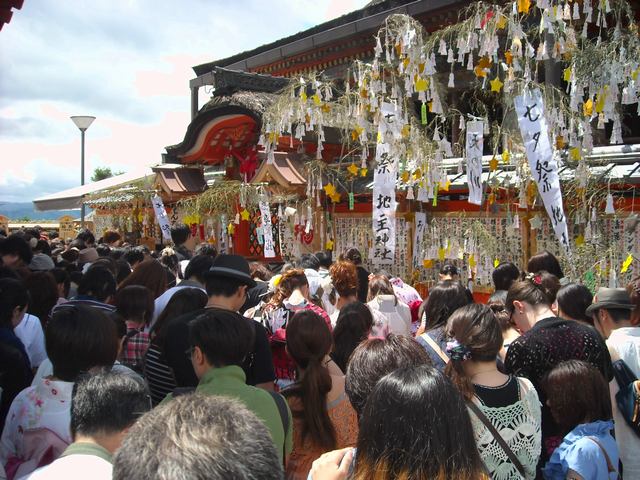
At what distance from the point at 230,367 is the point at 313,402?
558 millimetres

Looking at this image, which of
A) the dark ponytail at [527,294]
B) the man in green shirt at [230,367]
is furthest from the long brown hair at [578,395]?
the man in green shirt at [230,367]

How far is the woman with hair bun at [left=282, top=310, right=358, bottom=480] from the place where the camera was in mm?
2875

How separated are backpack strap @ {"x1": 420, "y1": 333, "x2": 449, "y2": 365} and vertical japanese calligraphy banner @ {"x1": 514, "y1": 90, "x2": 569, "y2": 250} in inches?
124

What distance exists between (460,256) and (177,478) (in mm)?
7686

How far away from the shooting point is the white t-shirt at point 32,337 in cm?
409

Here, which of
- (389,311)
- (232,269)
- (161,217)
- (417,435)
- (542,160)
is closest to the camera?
(417,435)

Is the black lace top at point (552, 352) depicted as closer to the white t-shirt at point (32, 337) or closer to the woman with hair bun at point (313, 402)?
the woman with hair bun at point (313, 402)

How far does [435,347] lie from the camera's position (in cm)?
351

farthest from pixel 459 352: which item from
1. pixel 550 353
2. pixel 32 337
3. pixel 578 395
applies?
pixel 32 337

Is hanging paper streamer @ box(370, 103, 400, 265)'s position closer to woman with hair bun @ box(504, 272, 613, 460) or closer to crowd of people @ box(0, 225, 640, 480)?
crowd of people @ box(0, 225, 640, 480)

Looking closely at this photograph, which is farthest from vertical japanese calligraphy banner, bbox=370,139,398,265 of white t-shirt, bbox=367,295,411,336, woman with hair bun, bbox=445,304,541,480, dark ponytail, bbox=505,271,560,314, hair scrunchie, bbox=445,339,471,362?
hair scrunchie, bbox=445,339,471,362

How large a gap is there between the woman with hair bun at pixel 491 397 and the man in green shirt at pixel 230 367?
783 millimetres

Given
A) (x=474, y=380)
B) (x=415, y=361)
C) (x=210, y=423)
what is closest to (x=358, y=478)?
(x=210, y=423)

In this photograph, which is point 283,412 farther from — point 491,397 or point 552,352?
point 552,352
